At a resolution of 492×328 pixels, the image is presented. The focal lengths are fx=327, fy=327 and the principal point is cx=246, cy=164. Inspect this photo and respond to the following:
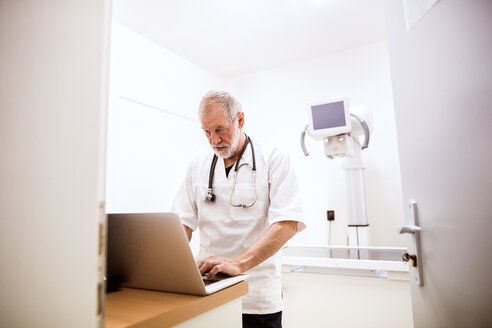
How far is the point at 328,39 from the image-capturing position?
282 cm

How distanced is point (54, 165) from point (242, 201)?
35.5 inches

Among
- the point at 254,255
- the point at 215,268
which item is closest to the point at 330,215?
the point at 254,255

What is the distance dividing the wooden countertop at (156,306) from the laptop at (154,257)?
2cm

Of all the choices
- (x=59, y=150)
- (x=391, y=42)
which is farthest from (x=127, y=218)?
(x=391, y=42)

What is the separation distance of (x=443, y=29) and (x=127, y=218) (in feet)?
2.83

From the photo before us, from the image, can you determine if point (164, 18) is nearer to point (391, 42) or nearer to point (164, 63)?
point (164, 63)

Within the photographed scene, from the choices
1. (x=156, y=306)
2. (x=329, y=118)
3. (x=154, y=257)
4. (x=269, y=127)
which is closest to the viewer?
(x=156, y=306)

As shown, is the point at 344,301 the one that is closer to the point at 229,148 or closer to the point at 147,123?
the point at 229,148

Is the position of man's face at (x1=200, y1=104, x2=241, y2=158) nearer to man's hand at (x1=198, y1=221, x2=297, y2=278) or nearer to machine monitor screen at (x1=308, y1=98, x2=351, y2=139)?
man's hand at (x1=198, y1=221, x2=297, y2=278)

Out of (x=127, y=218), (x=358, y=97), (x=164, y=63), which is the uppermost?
(x=164, y=63)

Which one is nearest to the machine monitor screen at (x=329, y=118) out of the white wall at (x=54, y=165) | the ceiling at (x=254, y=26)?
the ceiling at (x=254, y=26)

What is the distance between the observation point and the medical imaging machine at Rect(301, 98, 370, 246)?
2.07 metres

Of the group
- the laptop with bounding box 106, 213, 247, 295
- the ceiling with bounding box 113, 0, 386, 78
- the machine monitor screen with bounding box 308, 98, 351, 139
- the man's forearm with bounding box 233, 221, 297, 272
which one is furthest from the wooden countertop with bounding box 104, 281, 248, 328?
the ceiling with bounding box 113, 0, 386, 78

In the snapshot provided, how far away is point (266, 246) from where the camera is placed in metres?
1.10
